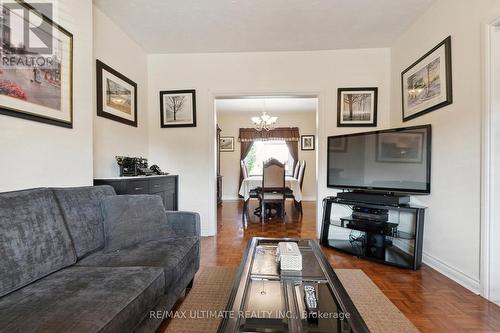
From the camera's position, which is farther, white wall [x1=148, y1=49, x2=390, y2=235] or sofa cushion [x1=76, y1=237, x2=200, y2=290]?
white wall [x1=148, y1=49, x2=390, y2=235]

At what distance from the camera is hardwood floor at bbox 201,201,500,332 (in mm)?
1505

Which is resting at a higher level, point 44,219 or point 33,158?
point 33,158

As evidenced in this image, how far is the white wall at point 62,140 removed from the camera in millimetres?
1432

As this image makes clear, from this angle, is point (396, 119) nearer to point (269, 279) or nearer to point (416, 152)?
point (416, 152)

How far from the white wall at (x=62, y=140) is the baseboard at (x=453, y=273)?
313 centimetres

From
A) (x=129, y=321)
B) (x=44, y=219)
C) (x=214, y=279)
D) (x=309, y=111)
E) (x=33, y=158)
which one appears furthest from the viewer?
(x=309, y=111)

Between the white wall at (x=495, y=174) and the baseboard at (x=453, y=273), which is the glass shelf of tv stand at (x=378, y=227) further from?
the white wall at (x=495, y=174)

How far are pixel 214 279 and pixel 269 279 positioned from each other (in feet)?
3.10

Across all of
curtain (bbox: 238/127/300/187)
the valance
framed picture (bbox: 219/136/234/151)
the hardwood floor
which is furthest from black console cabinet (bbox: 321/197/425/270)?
framed picture (bbox: 219/136/234/151)

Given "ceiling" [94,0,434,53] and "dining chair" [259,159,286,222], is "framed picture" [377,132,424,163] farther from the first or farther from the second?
"dining chair" [259,159,286,222]

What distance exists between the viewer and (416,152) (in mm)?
2352

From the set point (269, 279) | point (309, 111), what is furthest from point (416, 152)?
point (309, 111)

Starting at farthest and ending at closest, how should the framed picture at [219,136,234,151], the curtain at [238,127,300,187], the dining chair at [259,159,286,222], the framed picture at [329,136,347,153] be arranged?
the framed picture at [219,136,234,151] < the curtain at [238,127,300,187] < the dining chair at [259,159,286,222] < the framed picture at [329,136,347,153]

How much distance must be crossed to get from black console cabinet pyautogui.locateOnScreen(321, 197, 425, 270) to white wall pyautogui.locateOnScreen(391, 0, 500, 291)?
17 centimetres
